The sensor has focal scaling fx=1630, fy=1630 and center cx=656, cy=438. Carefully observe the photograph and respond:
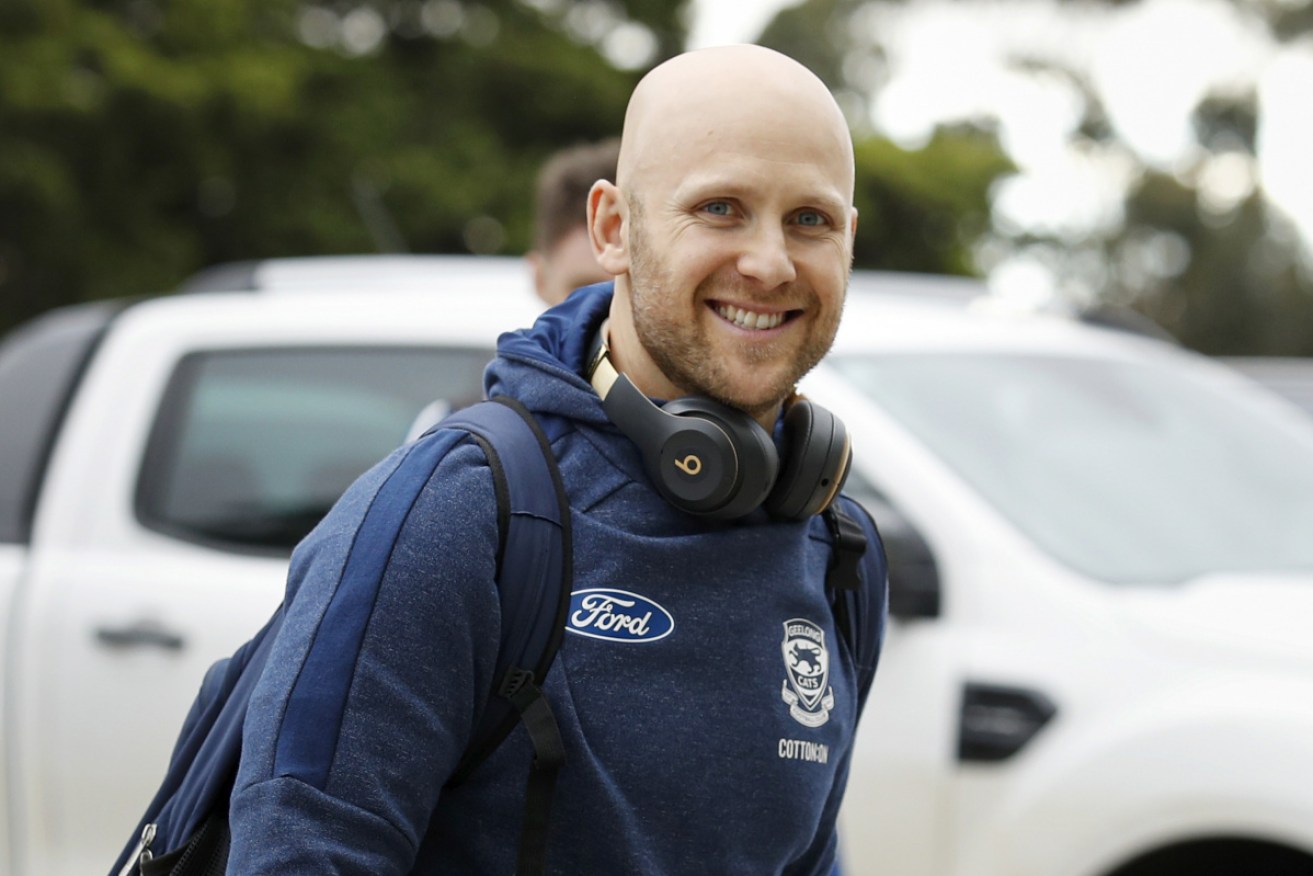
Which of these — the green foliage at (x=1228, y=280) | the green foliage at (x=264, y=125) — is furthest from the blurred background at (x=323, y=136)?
the green foliage at (x=1228, y=280)

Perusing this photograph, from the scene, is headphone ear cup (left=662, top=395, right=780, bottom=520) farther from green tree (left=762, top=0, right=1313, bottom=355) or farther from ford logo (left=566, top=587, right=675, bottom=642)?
green tree (left=762, top=0, right=1313, bottom=355)

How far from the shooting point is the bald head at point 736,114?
158 cm

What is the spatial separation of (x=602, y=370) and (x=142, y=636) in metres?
2.04

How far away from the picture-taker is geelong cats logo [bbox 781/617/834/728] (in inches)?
64.5

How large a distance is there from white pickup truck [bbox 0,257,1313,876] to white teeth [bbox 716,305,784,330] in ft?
4.82

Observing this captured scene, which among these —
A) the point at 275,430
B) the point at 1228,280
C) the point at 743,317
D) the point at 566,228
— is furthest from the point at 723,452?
the point at 1228,280

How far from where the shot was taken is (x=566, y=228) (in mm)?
3566

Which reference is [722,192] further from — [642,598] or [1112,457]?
[1112,457]

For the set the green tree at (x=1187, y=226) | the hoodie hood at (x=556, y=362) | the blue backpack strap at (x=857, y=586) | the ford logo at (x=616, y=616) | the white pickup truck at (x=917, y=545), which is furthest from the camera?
the green tree at (x=1187, y=226)

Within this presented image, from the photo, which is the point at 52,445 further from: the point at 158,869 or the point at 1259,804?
the point at 1259,804

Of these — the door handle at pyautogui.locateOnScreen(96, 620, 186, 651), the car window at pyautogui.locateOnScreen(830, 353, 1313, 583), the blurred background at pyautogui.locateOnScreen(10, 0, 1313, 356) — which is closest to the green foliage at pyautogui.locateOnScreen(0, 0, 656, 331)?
the blurred background at pyautogui.locateOnScreen(10, 0, 1313, 356)

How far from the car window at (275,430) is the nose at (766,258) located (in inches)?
79.0

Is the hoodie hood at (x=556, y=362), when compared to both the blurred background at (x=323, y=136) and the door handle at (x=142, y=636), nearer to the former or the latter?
the door handle at (x=142, y=636)

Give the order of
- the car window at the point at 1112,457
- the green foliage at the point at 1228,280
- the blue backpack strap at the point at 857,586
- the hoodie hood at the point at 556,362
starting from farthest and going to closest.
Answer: the green foliage at the point at 1228,280, the car window at the point at 1112,457, the blue backpack strap at the point at 857,586, the hoodie hood at the point at 556,362
